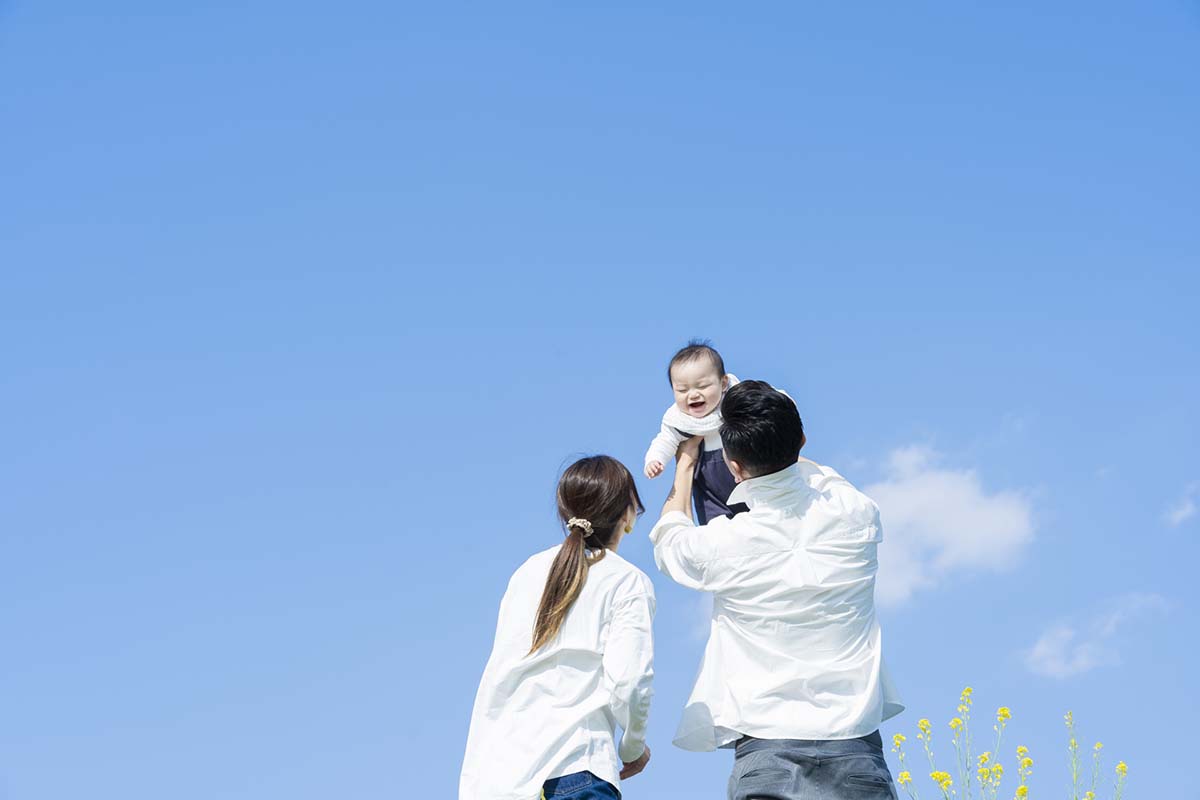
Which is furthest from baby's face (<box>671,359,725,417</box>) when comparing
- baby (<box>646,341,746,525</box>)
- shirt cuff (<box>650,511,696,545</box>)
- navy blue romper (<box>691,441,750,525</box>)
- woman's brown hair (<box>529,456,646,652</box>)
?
woman's brown hair (<box>529,456,646,652</box>)

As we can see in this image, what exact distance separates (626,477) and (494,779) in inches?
47.5

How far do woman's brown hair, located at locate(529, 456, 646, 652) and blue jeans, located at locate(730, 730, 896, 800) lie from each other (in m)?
0.87

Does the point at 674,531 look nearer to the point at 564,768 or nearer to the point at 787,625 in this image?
the point at 787,625

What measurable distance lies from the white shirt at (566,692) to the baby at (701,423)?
1.01m

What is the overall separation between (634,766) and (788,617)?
2.66 feet

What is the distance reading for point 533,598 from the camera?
429cm

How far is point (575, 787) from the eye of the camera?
3.99 metres

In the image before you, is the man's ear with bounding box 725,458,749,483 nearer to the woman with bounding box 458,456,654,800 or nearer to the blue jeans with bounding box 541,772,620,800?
the woman with bounding box 458,456,654,800

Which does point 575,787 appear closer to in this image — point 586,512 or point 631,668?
point 631,668

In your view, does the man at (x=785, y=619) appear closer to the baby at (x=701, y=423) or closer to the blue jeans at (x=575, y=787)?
the blue jeans at (x=575, y=787)

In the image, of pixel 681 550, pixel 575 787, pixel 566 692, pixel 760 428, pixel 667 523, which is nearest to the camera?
pixel 575 787

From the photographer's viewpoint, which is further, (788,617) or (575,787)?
(788,617)

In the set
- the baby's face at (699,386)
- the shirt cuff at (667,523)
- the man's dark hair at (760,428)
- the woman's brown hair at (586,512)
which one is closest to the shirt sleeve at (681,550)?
the shirt cuff at (667,523)

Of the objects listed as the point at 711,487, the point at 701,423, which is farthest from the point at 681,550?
the point at 701,423
